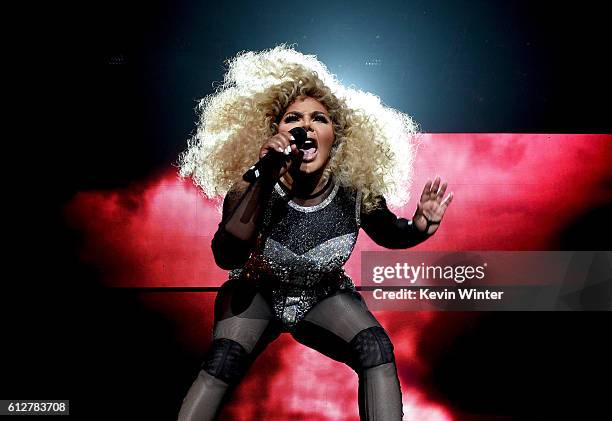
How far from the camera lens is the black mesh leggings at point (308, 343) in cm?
178

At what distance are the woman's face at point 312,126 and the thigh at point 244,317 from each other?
488 millimetres

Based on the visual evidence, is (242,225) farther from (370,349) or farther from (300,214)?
(370,349)

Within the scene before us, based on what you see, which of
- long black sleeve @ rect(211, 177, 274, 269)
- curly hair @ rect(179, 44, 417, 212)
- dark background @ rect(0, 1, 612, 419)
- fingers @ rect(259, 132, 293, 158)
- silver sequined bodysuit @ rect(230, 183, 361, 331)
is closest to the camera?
fingers @ rect(259, 132, 293, 158)

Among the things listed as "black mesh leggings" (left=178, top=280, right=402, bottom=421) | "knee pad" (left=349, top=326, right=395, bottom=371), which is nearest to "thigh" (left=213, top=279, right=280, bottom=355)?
"black mesh leggings" (left=178, top=280, right=402, bottom=421)

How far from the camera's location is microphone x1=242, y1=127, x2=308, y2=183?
71.2 inches

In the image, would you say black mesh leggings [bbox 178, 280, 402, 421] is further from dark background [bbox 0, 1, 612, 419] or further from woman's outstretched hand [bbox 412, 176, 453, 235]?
dark background [bbox 0, 1, 612, 419]

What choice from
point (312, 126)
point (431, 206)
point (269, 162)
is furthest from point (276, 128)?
A: point (431, 206)

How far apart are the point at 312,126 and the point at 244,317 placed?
74cm

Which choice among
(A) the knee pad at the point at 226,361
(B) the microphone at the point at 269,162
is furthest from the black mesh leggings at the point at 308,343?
(B) the microphone at the point at 269,162

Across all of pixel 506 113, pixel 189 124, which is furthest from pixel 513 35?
pixel 189 124

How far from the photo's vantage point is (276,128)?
7.76ft

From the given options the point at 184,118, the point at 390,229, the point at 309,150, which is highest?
the point at 184,118

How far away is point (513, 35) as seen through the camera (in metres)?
2.92

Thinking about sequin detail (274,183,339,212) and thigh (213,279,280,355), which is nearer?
thigh (213,279,280,355)
